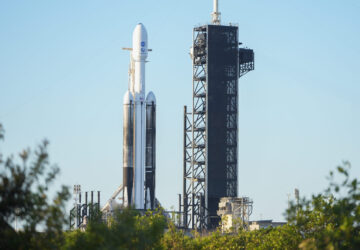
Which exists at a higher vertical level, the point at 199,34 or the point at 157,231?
the point at 199,34

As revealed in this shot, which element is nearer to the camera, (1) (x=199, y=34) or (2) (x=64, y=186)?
(2) (x=64, y=186)

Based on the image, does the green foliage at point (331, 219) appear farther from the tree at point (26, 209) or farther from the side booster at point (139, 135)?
the side booster at point (139, 135)

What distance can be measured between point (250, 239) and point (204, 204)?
42674 mm

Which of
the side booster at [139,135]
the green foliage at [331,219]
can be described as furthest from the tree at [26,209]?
the side booster at [139,135]

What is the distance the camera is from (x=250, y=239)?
78.4 m

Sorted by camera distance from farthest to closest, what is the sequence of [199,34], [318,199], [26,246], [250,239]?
[199,34] < [250,239] < [318,199] < [26,246]

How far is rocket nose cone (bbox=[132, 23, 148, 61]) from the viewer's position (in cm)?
11944

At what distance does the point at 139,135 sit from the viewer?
118 meters

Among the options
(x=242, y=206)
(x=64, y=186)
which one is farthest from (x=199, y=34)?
(x=64, y=186)

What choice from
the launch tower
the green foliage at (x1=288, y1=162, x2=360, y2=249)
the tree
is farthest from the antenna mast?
→ the tree

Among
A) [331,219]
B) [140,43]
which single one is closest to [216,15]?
[140,43]

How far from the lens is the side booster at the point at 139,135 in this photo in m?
118

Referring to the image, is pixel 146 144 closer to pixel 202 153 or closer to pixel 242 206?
pixel 202 153

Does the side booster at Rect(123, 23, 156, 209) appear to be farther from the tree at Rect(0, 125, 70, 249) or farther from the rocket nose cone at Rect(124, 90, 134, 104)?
the tree at Rect(0, 125, 70, 249)
